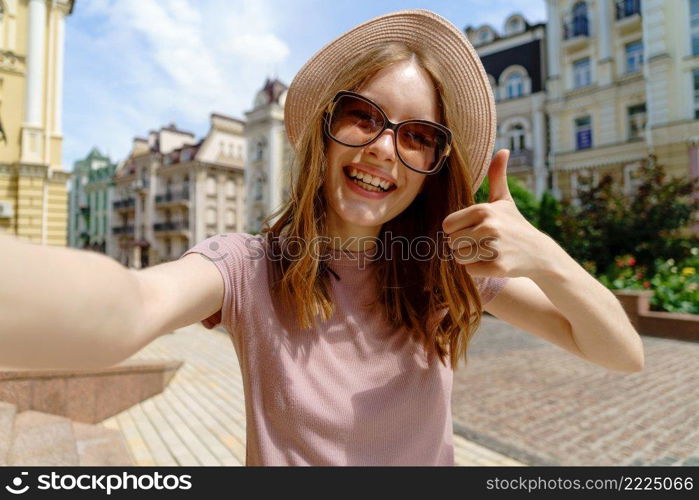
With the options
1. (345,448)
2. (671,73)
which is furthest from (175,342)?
(671,73)

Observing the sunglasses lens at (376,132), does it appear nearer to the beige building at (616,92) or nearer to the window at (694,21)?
the beige building at (616,92)

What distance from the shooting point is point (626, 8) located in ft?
44.4

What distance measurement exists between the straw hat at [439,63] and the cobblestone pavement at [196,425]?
1.75 meters

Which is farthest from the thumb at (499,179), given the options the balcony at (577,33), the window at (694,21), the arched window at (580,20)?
the arched window at (580,20)

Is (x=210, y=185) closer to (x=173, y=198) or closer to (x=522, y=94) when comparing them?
(x=173, y=198)

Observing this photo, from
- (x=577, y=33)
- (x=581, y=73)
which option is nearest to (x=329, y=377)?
(x=577, y=33)

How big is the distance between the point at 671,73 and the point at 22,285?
13.6 metres

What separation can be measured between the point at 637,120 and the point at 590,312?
1647 cm

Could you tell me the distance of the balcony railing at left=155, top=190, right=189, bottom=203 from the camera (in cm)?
3134

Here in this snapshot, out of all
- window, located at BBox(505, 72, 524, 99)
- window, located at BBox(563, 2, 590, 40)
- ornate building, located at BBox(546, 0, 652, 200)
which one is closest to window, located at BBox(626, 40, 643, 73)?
ornate building, located at BBox(546, 0, 652, 200)

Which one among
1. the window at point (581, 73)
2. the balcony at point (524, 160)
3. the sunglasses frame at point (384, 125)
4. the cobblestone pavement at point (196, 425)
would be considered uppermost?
the window at point (581, 73)

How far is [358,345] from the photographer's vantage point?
892 mm

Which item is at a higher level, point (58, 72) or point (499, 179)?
point (58, 72)

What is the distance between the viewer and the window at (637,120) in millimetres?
13705
